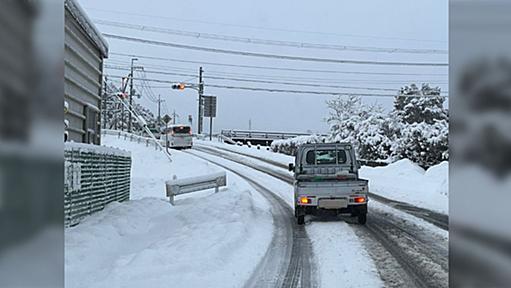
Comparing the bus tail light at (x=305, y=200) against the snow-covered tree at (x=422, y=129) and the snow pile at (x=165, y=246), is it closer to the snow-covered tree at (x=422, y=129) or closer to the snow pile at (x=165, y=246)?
the snow pile at (x=165, y=246)

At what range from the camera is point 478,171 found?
1906 mm

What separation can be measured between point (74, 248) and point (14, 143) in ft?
16.6

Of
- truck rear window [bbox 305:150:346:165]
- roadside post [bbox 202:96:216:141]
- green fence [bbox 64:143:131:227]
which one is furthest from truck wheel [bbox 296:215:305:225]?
roadside post [bbox 202:96:216:141]

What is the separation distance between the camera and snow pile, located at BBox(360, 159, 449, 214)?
15.4 metres

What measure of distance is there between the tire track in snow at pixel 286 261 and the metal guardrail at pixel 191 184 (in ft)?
11.4

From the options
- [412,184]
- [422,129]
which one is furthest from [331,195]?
[422,129]

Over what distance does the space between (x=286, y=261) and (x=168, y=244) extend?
2.00 meters

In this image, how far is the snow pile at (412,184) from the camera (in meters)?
15.4

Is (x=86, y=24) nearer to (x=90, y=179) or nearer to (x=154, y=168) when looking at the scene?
(x=90, y=179)

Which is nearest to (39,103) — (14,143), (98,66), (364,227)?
(14,143)

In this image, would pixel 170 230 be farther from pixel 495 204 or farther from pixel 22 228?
pixel 495 204

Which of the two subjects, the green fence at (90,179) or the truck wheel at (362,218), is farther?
the truck wheel at (362,218)

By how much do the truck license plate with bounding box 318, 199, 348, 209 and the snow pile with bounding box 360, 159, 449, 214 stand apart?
3.67 m

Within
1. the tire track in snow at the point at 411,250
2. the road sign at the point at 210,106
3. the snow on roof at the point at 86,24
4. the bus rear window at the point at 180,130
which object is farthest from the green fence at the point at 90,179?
the road sign at the point at 210,106
